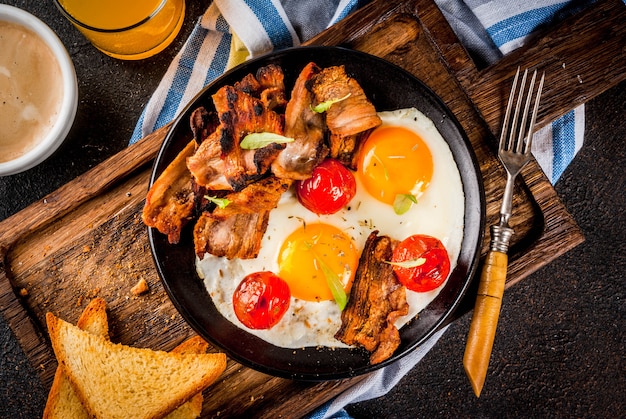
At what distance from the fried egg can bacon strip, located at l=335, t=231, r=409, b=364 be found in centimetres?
7

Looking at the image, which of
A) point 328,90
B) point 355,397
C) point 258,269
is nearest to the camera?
point 328,90

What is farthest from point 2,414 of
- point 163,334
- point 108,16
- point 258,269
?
point 108,16

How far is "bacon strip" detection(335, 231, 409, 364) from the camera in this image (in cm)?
248

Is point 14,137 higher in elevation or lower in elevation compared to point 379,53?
higher

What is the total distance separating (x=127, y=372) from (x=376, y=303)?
1115 millimetres

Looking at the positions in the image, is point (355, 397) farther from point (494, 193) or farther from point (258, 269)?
point (494, 193)

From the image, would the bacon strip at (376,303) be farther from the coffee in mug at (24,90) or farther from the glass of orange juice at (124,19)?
the coffee in mug at (24,90)

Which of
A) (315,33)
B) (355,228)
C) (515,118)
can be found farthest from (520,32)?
(355,228)

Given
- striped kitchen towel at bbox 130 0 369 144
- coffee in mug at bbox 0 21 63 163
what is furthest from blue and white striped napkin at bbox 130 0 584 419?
coffee in mug at bbox 0 21 63 163

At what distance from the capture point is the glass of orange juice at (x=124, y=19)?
8.98 ft

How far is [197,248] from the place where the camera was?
245 centimetres

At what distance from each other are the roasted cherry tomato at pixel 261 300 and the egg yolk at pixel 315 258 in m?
0.07

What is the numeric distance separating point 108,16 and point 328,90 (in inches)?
45.5

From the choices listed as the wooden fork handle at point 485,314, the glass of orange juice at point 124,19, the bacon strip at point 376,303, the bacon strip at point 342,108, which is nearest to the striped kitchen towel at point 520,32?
the wooden fork handle at point 485,314
